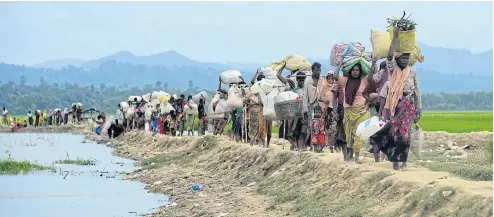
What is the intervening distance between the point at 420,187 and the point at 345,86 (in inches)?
139

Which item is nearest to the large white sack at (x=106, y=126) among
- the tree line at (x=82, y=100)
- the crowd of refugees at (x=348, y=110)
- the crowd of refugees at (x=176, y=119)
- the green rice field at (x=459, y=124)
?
the crowd of refugees at (x=176, y=119)

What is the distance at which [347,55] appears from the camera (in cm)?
1433

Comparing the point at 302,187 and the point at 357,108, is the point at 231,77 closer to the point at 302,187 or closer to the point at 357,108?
the point at 302,187

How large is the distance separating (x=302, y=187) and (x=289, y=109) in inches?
121

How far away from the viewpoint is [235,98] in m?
22.5

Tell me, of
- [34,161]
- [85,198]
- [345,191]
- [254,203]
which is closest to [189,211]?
[254,203]

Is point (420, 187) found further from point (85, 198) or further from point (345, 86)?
point (85, 198)

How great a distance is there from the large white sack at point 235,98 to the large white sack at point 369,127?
360 inches

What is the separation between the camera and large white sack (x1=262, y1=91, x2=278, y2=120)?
18734 millimetres

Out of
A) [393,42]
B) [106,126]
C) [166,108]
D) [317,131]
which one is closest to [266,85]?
[317,131]

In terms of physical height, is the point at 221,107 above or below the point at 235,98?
below

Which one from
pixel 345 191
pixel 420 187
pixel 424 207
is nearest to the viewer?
pixel 424 207

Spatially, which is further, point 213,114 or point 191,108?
point 191,108

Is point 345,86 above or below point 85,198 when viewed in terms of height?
above
